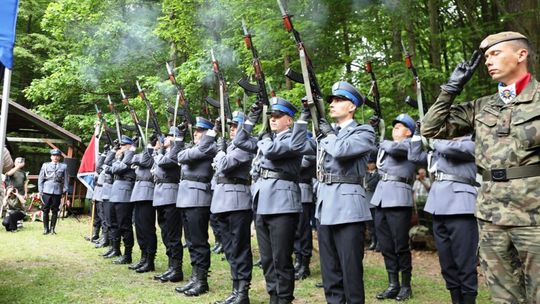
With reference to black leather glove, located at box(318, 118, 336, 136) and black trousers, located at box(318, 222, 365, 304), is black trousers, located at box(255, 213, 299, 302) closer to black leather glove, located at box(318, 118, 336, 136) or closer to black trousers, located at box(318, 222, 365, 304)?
black trousers, located at box(318, 222, 365, 304)

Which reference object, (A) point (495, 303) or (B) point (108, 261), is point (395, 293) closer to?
(A) point (495, 303)

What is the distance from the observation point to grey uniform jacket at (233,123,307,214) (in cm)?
466

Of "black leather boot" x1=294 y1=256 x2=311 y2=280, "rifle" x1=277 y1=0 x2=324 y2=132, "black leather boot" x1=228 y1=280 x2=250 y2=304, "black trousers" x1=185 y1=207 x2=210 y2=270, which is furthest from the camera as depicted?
"black leather boot" x1=294 y1=256 x2=311 y2=280

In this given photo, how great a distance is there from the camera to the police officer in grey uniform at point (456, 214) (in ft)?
15.6

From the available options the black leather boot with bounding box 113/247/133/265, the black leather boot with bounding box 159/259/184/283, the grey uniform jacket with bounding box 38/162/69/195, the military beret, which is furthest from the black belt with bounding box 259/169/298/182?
the grey uniform jacket with bounding box 38/162/69/195

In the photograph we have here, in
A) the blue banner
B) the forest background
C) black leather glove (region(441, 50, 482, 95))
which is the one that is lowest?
black leather glove (region(441, 50, 482, 95))

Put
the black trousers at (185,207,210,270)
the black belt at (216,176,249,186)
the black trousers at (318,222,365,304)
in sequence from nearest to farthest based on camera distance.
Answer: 1. the black trousers at (318,222,365,304)
2. the black belt at (216,176,249,186)
3. the black trousers at (185,207,210,270)

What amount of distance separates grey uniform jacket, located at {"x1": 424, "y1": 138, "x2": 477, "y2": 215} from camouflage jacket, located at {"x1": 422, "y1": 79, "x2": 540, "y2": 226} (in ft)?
5.68

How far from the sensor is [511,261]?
9.28 ft

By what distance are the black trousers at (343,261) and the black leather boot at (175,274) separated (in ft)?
9.84

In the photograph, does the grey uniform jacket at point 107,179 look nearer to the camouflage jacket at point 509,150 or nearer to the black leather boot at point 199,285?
the black leather boot at point 199,285

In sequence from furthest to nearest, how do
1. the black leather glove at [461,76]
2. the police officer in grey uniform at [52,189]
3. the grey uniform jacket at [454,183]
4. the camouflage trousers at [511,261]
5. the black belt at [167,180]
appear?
the police officer in grey uniform at [52,189] < the black belt at [167,180] < the grey uniform jacket at [454,183] < the black leather glove at [461,76] < the camouflage trousers at [511,261]

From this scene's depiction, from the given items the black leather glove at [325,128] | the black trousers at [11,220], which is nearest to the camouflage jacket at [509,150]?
the black leather glove at [325,128]

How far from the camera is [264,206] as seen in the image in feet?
16.1
